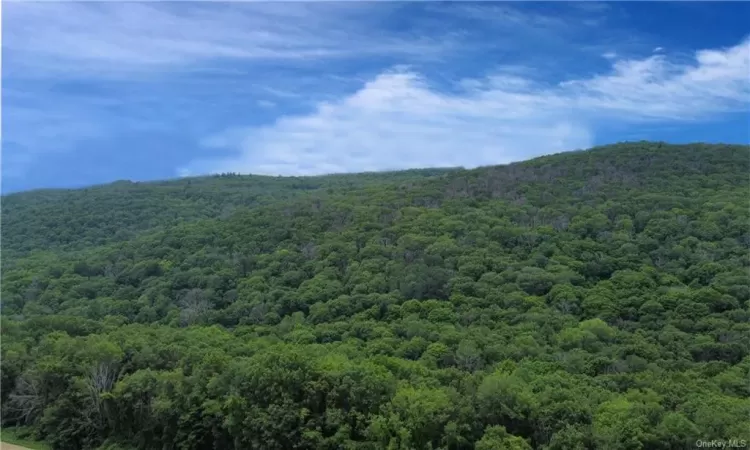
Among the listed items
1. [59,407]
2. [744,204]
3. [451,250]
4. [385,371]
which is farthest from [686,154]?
[59,407]

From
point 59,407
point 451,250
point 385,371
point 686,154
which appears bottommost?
point 59,407

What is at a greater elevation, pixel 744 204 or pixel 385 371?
pixel 744 204

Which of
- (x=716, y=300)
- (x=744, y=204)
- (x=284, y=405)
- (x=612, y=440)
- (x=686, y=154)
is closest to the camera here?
(x=612, y=440)

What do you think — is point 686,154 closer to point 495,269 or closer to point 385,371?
point 495,269

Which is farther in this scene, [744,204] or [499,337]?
[744,204]

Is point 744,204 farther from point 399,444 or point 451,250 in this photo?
point 399,444

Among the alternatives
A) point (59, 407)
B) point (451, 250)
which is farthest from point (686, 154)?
point (59, 407)

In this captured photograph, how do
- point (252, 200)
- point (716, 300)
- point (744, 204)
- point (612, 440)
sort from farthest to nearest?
point (252, 200) < point (744, 204) < point (716, 300) < point (612, 440)
